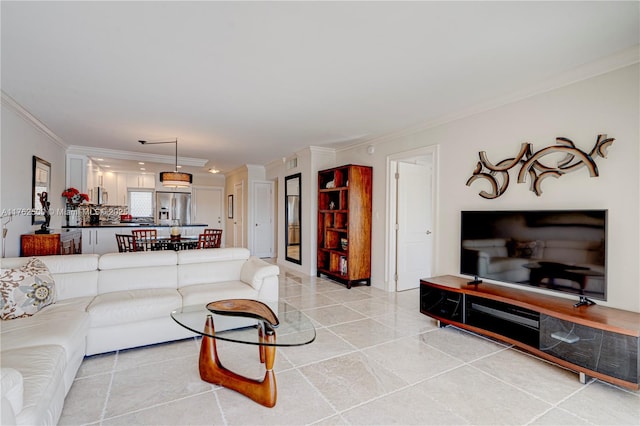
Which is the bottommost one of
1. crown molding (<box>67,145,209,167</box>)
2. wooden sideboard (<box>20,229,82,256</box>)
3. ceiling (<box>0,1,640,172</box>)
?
wooden sideboard (<box>20,229,82,256</box>)

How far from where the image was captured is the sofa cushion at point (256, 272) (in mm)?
3262

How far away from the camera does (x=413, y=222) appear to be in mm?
4938

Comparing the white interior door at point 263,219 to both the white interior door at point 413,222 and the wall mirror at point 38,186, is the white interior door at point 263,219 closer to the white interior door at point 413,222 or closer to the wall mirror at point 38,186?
the wall mirror at point 38,186

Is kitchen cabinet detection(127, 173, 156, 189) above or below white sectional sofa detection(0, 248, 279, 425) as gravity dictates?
above

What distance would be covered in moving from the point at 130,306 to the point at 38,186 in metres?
3.08

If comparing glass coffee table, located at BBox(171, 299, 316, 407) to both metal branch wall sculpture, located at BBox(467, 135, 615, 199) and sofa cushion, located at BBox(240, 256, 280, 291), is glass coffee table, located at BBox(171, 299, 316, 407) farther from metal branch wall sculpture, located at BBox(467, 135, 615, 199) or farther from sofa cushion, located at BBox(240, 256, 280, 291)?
metal branch wall sculpture, located at BBox(467, 135, 615, 199)

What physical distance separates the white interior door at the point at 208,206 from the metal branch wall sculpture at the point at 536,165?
324 inches

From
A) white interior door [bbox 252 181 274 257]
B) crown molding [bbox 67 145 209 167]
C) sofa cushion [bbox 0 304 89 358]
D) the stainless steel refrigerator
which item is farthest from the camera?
the stainless steel refrigerator

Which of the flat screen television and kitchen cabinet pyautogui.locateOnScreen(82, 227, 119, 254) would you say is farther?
kitchen cabinet pyautogui.locateOnScreen(82, 227, 119, 254)

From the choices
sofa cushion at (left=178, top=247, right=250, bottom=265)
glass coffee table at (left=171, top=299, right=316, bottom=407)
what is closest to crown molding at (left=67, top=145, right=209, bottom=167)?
sofa cushion at (left=178, top=247, right=250, bottom=265)

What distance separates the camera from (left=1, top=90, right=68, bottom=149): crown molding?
11.0 ft

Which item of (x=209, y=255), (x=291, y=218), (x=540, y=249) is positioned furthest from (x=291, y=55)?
(x=291, y=218)

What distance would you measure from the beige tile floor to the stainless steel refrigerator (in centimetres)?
686

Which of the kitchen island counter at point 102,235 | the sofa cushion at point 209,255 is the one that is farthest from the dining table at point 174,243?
the sofa cushion at point 209,255
